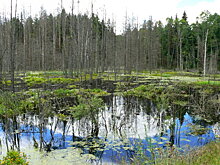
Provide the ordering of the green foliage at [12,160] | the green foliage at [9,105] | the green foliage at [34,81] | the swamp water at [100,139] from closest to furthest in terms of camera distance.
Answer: the green foliage at [12,160] < the swamp water at [100,139] < the green foliage at [9,105] < the green foliage at [34,81]

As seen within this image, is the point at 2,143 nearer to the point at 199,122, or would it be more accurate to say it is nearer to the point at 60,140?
the point at 60,140

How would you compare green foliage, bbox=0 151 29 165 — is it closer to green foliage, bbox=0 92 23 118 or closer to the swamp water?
the swamp water

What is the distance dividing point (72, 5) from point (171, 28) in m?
34.0

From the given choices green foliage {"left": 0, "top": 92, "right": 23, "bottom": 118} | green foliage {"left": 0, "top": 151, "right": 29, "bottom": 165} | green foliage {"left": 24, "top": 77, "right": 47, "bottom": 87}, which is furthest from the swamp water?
green foliage {"left": 24, "top": 77, "right": 47, "bottom": 87}

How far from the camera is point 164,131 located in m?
7.94

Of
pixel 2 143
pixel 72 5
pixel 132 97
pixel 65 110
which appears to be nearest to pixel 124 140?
pixel 2 143

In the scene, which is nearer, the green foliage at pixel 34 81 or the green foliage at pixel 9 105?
the green foliage at pixel 9 105

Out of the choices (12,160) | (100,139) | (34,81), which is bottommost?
(100,139)

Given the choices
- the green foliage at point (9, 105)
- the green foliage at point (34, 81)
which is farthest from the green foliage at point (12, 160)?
the green foliage at point (34, 81)

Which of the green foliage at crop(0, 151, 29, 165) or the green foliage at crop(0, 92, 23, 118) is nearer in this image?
the green foliage at crop(0, 151, 29, 165)

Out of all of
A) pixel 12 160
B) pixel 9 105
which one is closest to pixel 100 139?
pixel 12 160

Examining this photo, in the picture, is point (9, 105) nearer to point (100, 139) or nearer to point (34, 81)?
point (100, 139)

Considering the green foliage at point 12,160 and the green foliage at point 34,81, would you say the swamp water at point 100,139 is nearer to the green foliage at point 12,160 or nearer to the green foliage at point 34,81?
the green foliage at point 12,160

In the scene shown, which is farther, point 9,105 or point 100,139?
point 9,105
